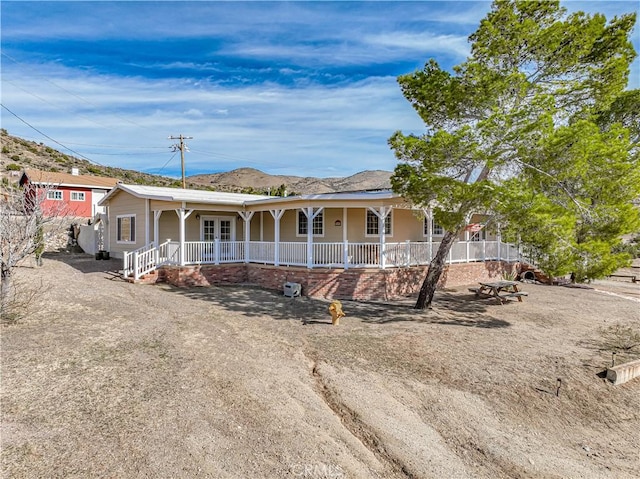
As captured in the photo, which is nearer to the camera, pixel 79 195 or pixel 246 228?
pixel 246 228

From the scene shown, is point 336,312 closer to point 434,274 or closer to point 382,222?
point 434,274

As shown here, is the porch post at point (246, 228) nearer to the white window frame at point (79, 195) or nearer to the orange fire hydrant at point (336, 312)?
the orange fire hydrant at point (336, 312)

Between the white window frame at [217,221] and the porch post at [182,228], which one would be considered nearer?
the porch post at [182,228]

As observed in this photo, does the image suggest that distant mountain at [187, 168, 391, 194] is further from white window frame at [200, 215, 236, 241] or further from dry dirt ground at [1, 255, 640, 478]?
dry dirt ground at [1, 255, 640, 478]

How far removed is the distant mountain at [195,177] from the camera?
4672 centimetres

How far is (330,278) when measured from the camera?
13242 millimetres

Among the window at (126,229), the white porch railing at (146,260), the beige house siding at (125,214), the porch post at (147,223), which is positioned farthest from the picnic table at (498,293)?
the window at (126,229)

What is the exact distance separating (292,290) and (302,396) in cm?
724

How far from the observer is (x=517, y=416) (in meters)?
5.71

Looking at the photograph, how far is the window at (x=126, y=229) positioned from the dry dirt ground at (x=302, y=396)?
25.7 ft

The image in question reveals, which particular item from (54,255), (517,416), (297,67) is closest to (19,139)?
(54,255)

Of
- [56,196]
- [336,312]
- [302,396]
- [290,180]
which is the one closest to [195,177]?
[290,180]

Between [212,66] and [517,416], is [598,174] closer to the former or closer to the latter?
[517,416]

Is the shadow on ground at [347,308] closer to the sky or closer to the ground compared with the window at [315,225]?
closer to the ground
